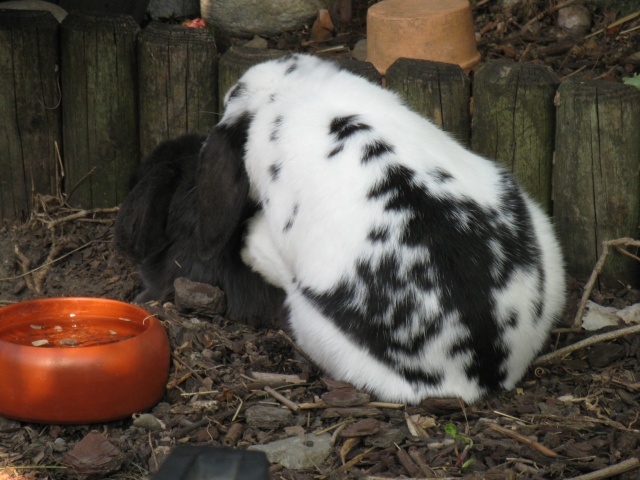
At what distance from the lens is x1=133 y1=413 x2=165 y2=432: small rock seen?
365 cm

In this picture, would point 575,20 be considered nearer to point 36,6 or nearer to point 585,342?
point 585,342

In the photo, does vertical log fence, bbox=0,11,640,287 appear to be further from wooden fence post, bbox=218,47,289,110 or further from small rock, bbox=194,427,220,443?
small rock, bbox=194,427,220,443

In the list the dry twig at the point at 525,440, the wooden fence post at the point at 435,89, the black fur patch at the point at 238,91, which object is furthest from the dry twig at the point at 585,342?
the black fur patch at the point at 238,91

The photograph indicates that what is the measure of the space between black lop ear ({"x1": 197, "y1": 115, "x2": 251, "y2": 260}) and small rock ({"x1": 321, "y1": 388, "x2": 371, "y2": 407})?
0.93 meters

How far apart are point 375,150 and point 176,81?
1.76 metres

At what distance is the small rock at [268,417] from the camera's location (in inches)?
143

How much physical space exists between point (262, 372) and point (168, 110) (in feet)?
5.80

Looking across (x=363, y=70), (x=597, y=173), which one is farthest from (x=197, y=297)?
(x=597, y=173)

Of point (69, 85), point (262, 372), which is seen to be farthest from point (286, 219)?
point (69, 85)

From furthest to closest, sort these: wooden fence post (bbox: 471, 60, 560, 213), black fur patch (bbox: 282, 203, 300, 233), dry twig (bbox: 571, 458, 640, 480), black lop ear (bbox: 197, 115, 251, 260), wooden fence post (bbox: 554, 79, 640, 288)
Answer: wooden fence post (bbox: 471, 60, 560, 213)
wooden fence post (bbox: 554, 79, 640, 288)
black lop ear (bbox: 197, 115, 251, 260)
black fur patch (bbox: 282, 203, 300, 233)
dry twig (bbox: 571, 458, 640, 480)

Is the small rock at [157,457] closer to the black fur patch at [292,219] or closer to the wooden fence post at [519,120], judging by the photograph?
the black fur patch at [292,219]

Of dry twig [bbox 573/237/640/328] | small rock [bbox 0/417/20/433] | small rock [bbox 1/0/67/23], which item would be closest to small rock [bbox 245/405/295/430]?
small rock [bbox 0/417/20/433]

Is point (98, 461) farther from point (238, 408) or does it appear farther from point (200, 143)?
point (200, 143)

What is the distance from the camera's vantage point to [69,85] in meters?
5.24
